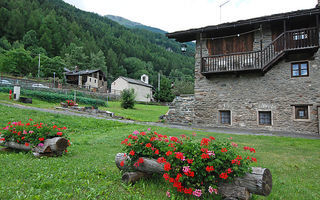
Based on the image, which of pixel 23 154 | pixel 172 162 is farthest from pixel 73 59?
pixel 172 162

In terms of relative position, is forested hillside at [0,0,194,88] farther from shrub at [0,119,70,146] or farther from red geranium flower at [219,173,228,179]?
red geranium flower at [219,173,228,179]

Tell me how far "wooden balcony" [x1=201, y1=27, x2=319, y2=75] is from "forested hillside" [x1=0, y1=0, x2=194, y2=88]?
42.5 m

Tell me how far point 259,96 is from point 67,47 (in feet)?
248

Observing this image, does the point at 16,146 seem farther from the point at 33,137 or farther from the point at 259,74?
the point at 259,74

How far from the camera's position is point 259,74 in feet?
44.6

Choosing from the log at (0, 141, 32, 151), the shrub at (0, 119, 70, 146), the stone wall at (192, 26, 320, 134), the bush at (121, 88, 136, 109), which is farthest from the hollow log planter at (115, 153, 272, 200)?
the bush at (121, 88, 136, 109)

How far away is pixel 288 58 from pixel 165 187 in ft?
42.6

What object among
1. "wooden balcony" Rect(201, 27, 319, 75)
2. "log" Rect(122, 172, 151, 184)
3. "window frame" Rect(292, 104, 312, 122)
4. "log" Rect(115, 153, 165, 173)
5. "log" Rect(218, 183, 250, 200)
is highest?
"wooden balcony" Rect(201, 27, 319, 75)

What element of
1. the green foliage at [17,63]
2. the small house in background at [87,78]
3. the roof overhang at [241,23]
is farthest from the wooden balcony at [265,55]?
the small house in background at [87,78]

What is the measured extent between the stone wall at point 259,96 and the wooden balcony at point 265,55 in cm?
73

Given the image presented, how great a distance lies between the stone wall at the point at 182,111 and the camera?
15.7 metres

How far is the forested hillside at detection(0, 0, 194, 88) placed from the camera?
4878 centimetres

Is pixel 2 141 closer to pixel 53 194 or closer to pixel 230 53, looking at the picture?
pixel 53 194

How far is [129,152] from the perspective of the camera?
156 inches
